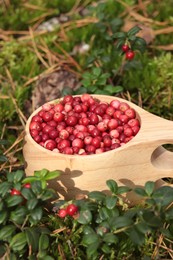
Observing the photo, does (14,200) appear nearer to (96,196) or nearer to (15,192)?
(15,192)

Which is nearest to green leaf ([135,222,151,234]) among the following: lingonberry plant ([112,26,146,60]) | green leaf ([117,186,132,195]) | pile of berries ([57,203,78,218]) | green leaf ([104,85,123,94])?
green leaf ([117,186,132,195])

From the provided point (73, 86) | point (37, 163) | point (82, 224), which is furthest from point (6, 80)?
point (82, 224)

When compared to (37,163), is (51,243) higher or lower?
lower

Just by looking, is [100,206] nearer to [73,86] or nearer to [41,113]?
[41,113]

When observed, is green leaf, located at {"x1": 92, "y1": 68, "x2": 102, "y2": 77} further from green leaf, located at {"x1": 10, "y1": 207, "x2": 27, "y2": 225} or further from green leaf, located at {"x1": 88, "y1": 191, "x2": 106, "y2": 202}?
green leaf, located at {"x1": 10, "y1": 207, "x2": 27, "y2": 225}

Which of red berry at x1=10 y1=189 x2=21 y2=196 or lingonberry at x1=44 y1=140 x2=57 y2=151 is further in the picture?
lingonberry at x1=44 y1=140 x2=57 y2=151

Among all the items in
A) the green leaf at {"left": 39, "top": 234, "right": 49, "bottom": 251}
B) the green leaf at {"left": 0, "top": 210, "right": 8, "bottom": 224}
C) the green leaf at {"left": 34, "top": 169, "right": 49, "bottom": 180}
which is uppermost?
Result: the green leaf at {"left": 34, "top": 169, "right": 49, "bottom": 180}
